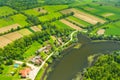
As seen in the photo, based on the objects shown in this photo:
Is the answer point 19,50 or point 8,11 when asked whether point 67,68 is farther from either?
point 8,11

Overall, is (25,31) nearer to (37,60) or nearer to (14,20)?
(14,20)

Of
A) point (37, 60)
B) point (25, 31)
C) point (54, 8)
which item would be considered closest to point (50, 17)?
point (54, 8)

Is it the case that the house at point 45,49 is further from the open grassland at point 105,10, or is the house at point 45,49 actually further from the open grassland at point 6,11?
the open grassland at point 105,10

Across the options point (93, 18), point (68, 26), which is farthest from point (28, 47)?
point (93, 18)

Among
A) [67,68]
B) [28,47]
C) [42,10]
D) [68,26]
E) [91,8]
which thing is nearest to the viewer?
[67,68]

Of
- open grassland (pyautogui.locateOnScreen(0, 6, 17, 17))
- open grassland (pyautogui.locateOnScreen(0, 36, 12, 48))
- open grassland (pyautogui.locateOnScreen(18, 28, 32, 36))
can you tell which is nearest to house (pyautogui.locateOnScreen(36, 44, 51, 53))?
open grassland (pyautogui.locateOnScreen(0, 36, 12, 48))
